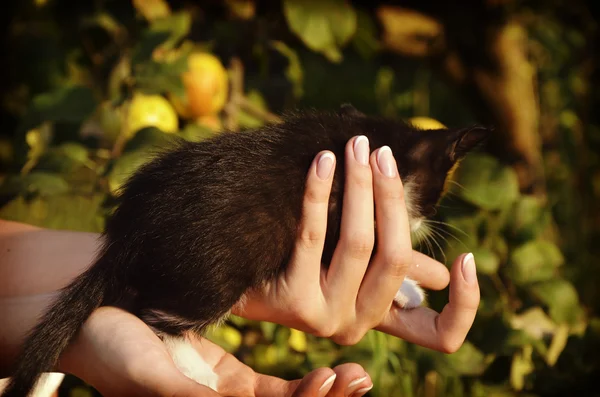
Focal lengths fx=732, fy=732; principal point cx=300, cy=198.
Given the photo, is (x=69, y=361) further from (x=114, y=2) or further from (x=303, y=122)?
(x=114, y=2)

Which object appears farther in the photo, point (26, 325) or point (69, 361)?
point (26, 325)

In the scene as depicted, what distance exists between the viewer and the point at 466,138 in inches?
50.9

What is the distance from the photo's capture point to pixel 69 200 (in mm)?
1703

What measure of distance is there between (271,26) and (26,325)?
996 mm

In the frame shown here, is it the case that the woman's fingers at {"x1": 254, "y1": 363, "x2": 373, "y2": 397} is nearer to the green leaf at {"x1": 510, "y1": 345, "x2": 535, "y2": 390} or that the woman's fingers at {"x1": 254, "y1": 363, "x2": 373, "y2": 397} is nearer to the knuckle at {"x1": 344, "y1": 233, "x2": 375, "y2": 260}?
the knuckle at {"x1": 344, "y1": 233, "x2": 375, "y2": 260}

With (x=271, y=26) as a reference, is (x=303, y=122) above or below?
above

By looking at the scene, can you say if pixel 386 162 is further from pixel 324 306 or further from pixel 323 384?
pixel 323 384

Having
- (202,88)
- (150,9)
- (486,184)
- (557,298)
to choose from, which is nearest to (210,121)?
(202,88)

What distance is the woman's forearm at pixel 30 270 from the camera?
4.38 feet

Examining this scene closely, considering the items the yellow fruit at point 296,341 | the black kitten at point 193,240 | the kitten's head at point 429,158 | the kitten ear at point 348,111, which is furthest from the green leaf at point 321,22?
the yellow fruit at point 296,341

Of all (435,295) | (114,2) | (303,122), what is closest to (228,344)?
(435,295)

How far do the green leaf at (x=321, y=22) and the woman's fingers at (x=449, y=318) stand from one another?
28.2 inches

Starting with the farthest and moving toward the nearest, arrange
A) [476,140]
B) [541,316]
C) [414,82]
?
[414,82] < [541,316] < [476,140]

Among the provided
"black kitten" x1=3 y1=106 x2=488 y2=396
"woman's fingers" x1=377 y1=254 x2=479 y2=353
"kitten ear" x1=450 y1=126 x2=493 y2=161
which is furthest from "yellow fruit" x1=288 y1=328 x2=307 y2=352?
"kitten ear" x1=450 y1=126 x2=493 y2=161
